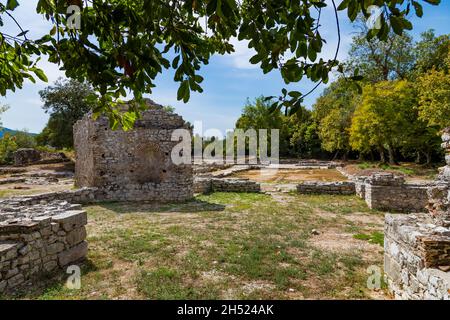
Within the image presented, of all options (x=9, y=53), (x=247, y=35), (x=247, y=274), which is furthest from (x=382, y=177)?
(x=9, y=53)

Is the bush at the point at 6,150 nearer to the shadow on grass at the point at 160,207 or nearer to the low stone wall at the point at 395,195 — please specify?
the shadow on grass at the point at 160,207

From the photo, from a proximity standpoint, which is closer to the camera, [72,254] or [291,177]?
[72,254]

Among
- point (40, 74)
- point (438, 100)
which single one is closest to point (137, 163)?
point (40, 74)

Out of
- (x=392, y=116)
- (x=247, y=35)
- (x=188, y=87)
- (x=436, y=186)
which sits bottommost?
(x=436, y=186)

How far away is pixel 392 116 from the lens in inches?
1101

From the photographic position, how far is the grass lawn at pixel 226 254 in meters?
4.55

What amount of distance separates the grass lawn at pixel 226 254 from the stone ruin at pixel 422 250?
22.7 inches

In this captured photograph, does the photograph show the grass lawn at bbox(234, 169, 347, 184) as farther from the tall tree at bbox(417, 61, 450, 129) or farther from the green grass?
the green grass

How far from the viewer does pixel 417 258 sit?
3787 mm

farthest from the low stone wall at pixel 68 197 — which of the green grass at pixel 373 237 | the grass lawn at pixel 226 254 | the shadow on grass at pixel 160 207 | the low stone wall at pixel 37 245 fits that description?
the green grass at pixel 373 237

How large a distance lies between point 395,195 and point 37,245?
39.0 feet

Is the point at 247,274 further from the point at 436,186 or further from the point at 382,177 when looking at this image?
the point at 382,177

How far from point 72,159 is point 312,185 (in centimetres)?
2997

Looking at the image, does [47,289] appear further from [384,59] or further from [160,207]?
[384,59]
